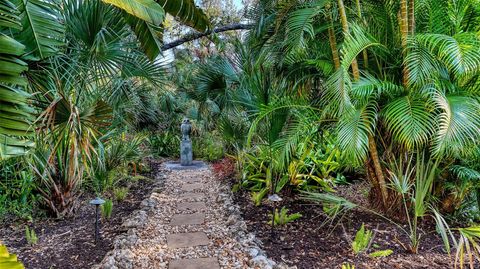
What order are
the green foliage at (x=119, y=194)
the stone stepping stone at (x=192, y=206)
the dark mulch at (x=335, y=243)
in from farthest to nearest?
the green foliage at (x=119, y=194), the stone stepping stone at (x=192, y=206), the dark mulch at (x=335, y=243)

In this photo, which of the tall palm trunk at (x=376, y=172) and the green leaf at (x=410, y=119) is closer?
the green leaf at (x=410, y=119)

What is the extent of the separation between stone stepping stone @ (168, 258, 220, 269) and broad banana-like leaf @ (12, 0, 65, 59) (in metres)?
2.19

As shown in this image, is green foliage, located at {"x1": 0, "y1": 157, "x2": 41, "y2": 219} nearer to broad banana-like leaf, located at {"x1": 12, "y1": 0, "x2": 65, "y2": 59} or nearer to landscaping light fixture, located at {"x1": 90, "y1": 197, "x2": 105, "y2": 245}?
landscaping light fixture, located at {"x1": 90, "y1": 197, "x2": 105, "y2": 245}

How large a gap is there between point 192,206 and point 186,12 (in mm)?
2863

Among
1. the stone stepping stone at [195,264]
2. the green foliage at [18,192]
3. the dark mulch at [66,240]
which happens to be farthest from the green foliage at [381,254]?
the green foliage at [18,192]

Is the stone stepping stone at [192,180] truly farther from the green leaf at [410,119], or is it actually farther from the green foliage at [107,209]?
the green leaf at [410,119]

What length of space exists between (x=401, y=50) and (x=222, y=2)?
7.21 m

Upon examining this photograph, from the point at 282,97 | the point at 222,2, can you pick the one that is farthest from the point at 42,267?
the point at 222,2

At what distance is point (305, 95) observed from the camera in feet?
14.6

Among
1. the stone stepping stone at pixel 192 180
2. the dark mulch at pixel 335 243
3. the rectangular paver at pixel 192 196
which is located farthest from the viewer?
the stone stepping stone at pixel 192 180

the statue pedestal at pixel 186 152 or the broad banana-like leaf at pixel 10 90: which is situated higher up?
the broad banana-like leaf at pixel 10 90

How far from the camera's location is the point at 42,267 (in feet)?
9.55

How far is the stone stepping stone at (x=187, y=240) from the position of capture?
3.53 meters

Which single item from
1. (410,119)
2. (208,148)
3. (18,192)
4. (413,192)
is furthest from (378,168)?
(208,148)
